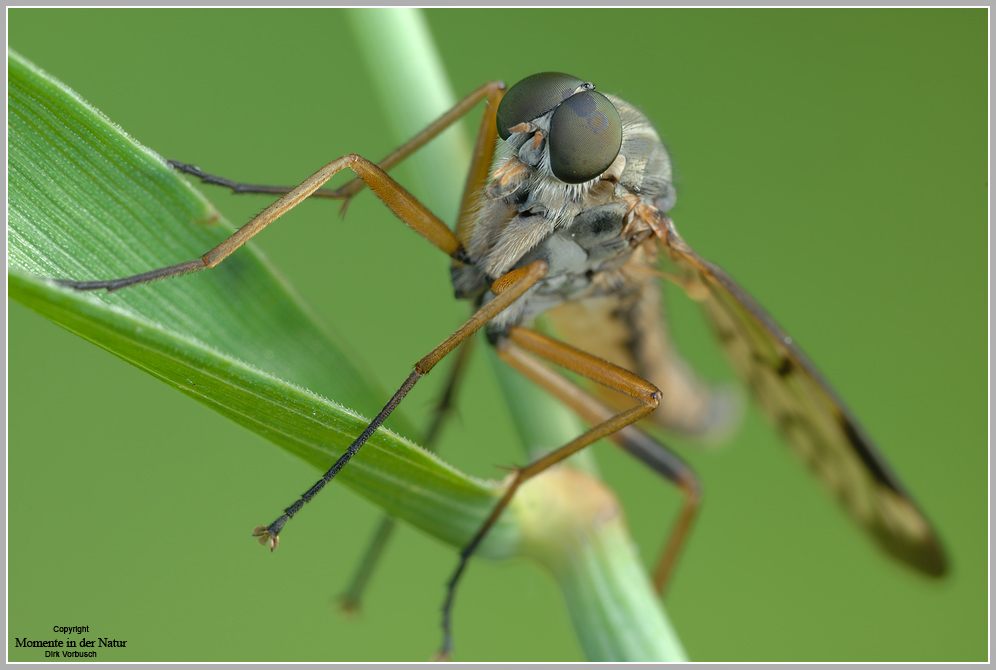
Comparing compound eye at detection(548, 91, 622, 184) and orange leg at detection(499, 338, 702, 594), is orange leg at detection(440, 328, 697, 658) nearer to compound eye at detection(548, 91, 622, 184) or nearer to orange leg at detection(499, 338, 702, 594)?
orange leg at detection(499, 338, 702, 594)

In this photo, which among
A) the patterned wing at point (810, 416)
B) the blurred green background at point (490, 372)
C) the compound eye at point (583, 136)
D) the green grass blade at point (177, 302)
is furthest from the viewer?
the blurred green background at point (490, 372)

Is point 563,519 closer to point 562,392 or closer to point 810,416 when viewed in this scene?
point 562,392

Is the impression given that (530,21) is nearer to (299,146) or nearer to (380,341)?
(299,146)

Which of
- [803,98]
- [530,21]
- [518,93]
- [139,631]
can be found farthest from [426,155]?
[803,98]

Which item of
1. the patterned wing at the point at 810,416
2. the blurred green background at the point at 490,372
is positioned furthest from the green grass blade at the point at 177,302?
the blurred green background at the point at 490,372

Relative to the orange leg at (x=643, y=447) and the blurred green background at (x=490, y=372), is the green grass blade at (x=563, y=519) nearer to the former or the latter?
the orange leg at (x=643, y=447)

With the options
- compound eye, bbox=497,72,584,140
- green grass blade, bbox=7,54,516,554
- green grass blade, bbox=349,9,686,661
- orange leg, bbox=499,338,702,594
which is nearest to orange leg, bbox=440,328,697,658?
orange leg, bbox=499,338,702,594
